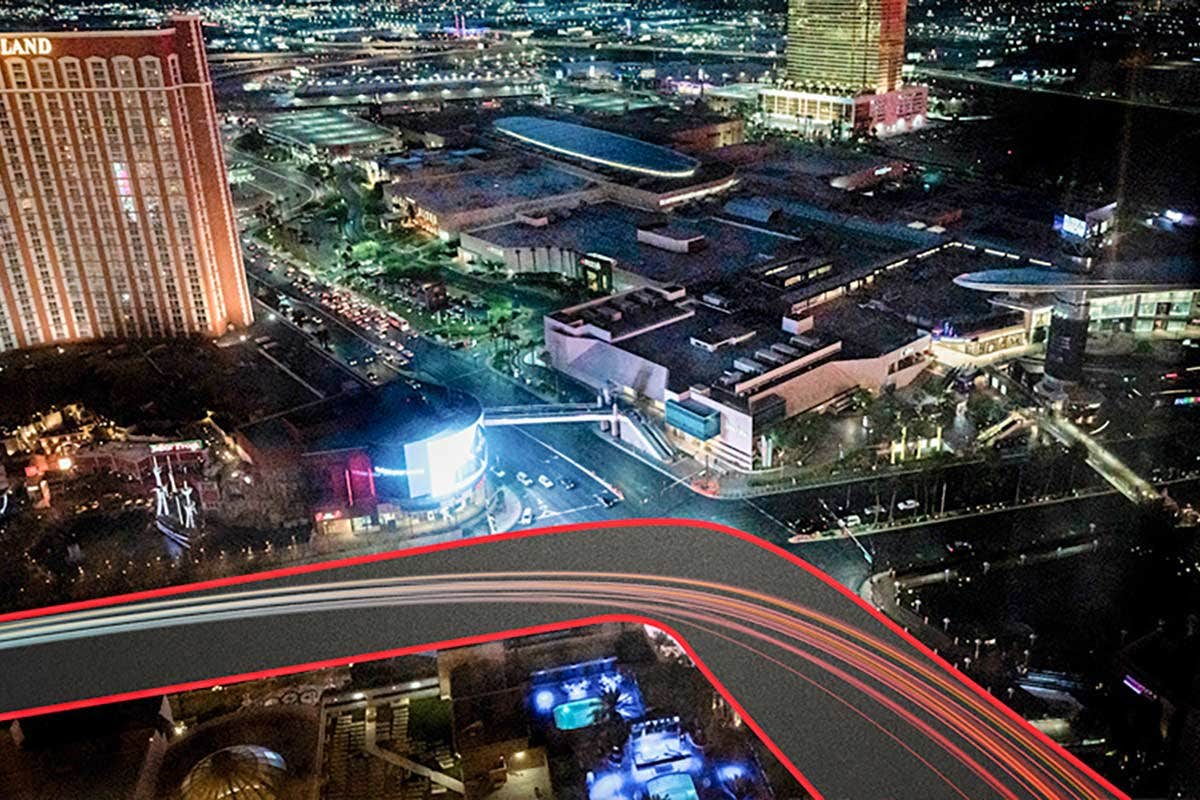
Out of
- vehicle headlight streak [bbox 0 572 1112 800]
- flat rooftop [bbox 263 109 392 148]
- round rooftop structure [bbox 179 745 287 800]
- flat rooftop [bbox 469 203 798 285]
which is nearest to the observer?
round rooftop structure [bbox 179 745 287 800]

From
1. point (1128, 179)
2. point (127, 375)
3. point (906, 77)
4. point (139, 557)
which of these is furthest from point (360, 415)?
point (906, 77)

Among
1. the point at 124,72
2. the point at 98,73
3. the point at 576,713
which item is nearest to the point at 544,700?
the point at 576,713

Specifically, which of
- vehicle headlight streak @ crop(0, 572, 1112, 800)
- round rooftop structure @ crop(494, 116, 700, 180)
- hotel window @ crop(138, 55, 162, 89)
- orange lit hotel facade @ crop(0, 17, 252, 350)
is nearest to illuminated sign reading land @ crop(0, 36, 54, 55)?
orange lit hotel facade @ crop(0, 17, 252, 350)

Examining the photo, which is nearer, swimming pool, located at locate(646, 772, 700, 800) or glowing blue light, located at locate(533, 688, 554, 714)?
swimming pool, located at locate(646, 772, 700, 800)

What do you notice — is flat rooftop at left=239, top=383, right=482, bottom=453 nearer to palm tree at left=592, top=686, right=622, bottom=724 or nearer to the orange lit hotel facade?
palm tree at left=592, top=686, right=622, bottom=724
